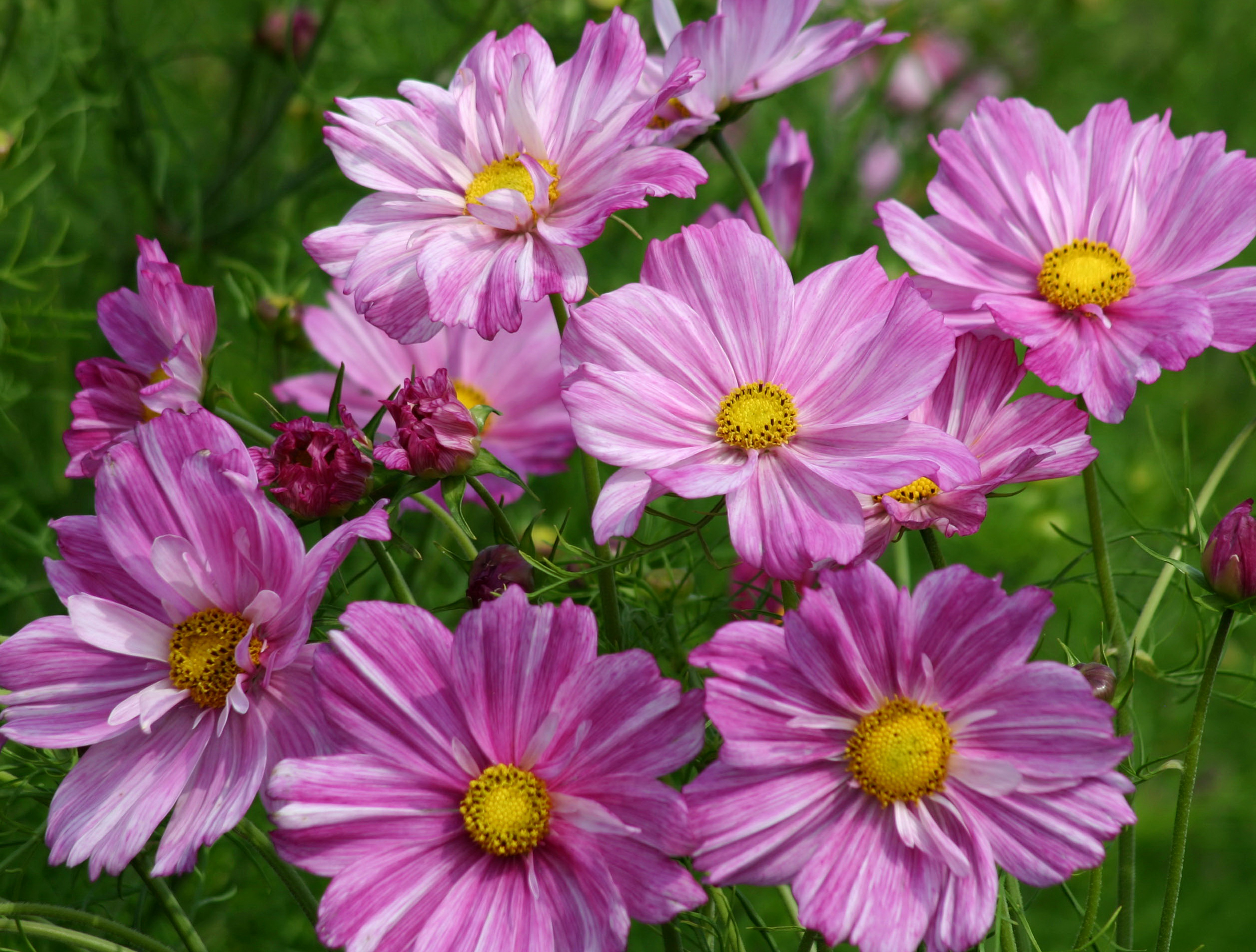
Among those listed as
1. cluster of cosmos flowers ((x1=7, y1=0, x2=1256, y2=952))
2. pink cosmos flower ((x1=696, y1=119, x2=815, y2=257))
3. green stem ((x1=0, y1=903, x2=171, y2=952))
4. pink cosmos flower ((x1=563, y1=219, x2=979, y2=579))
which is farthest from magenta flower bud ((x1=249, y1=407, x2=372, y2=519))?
pink cosmos flower ((x1=696, y1=119, x2=815, y2=257))

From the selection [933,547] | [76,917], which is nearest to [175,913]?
[76,917]

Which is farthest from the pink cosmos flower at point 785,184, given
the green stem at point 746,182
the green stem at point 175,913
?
the green stem at point 175,913

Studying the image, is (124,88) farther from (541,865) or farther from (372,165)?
(541,865)

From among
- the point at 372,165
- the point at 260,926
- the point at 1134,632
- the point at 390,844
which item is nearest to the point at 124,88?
the point at 372,165

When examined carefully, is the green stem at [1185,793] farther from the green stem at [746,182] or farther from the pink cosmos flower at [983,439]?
the green stem at [746,182]

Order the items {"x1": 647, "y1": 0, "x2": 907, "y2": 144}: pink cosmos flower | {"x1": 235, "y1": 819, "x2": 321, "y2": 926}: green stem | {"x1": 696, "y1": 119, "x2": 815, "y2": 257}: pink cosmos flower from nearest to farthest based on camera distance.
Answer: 1. {"x1": 235, "y1": 819, "x2": 321, "y2": 926}: green stem
2. {"x1": 647, "y1": 0, "x2": 907, "y2": 144}: pink cosmos flower
3. {"x1": 696, "y1": 119, "x2": 815, "y2": 257}: pink cosmos flower

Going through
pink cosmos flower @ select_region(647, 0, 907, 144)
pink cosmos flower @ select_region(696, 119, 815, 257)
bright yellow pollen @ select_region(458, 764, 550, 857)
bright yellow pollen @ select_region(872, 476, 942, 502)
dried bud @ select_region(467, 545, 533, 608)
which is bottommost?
bright yellow pollen @ select_region(458, 764, 550, 857)

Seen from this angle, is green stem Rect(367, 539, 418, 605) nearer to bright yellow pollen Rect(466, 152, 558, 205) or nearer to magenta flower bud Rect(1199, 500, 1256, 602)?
bright yellow pollen Rect(466, 152, 558, 205)
